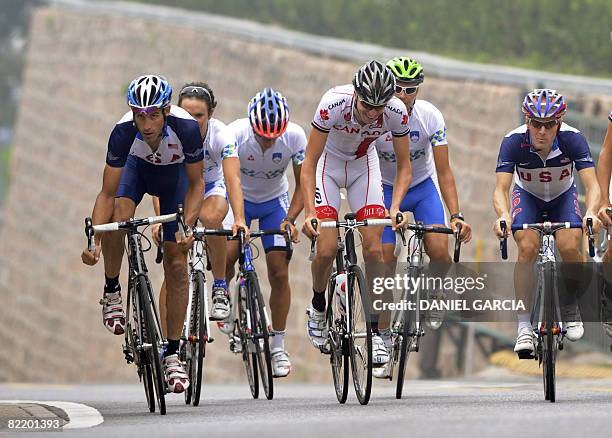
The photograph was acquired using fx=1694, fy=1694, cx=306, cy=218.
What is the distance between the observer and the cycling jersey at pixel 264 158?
1339 cm

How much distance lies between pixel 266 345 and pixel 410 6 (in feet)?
59.7

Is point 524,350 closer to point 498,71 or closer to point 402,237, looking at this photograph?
point 402,237

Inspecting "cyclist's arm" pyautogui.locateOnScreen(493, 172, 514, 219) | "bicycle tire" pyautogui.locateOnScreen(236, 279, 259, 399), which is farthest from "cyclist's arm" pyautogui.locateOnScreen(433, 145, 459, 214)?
"bicycle tire" pyautogui.locateOnScreen(236, 279, 259, 399)

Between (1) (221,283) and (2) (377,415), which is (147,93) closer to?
(1) (221,283)

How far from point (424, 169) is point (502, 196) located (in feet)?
5.66

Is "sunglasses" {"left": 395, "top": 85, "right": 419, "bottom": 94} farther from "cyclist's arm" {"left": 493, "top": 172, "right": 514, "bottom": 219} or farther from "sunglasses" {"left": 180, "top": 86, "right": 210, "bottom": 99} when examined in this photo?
"sunglasses" {"left": 180, "top": 86, "right": 210, "bottom": 99}

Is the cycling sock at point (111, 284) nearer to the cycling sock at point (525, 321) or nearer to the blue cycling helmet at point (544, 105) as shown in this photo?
the cycling sock at point (525, 321)

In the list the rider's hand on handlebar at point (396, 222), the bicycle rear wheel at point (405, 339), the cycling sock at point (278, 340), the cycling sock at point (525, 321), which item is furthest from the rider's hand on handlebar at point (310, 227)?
the cycling sock at point (278, 340)

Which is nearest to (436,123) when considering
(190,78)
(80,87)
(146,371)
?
(146,371)

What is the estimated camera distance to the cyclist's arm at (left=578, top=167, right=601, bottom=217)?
11.4 meters

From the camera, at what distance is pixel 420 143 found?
43.0 ft

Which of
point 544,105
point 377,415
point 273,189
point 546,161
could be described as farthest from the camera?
point 273,189

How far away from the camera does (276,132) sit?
1275cm

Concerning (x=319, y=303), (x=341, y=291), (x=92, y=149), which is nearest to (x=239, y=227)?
(x=319, y=303)
